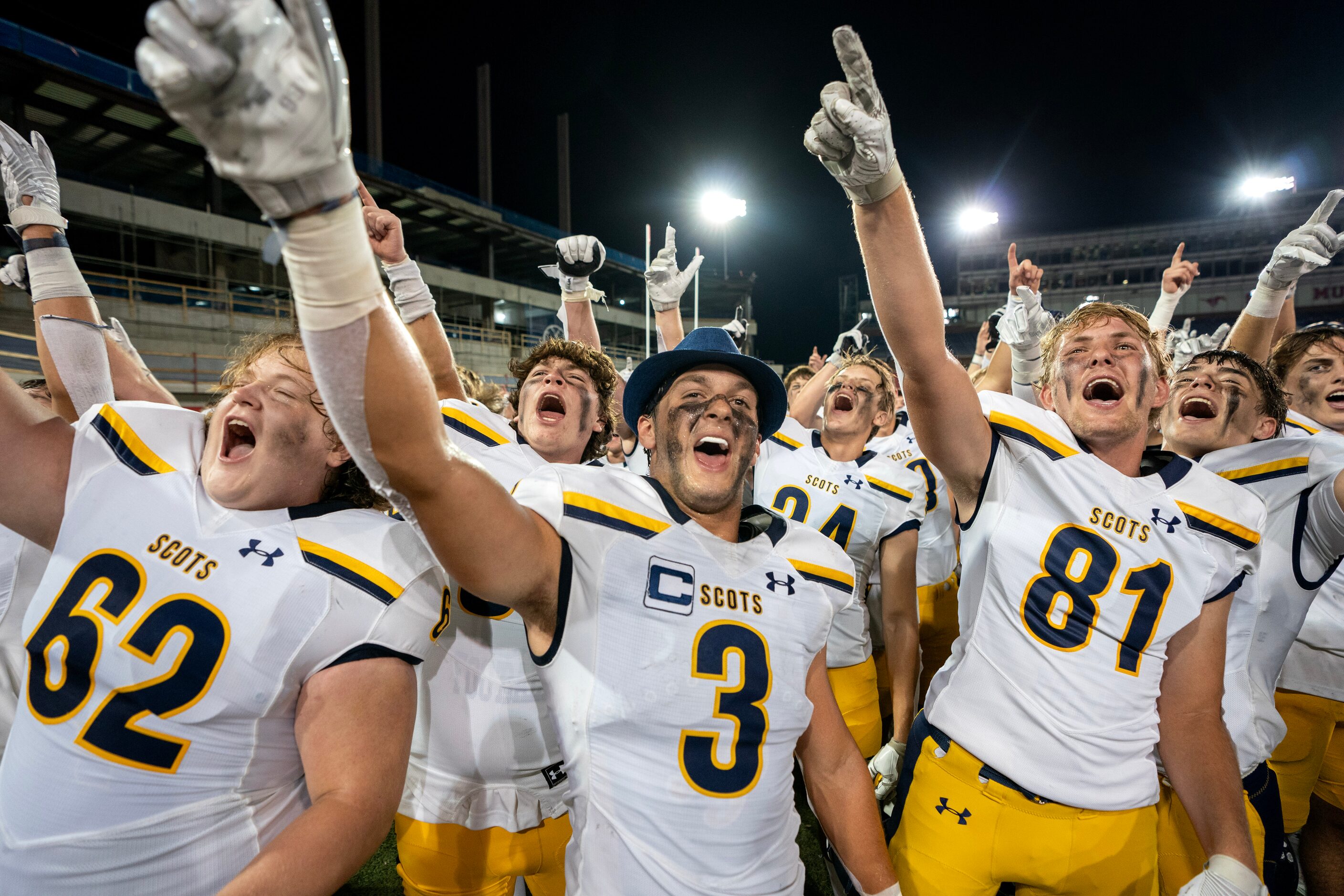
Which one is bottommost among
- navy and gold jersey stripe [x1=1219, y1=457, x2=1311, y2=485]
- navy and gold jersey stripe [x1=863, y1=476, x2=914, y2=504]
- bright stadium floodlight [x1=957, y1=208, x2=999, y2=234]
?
navy and gold jersey stripe [x1=863, y1=476, x2=914, y2=504]

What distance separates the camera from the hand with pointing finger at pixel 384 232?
285 cm

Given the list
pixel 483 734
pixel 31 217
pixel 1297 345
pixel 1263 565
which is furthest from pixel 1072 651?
pixel 31 217

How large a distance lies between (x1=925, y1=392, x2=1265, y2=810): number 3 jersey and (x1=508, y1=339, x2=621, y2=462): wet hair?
1.93 m

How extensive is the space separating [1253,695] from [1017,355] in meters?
2.18

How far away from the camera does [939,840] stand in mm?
2164

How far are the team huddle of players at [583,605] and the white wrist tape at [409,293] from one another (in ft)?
0.19

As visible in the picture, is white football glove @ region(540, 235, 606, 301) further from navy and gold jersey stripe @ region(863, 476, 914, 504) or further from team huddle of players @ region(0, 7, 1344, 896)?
navy and gold jersey stripe @ region(863, 476, 914, 504)

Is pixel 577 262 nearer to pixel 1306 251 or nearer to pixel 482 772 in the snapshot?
pixel 482 772

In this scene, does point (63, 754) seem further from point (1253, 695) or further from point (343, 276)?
point (1253, 695)

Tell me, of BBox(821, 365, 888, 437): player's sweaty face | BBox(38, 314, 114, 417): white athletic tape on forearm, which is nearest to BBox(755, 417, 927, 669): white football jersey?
BBox(821, 365, 888, 437): player's sweaty face

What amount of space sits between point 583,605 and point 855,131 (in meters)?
1.48

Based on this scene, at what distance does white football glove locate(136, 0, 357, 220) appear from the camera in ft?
2.75

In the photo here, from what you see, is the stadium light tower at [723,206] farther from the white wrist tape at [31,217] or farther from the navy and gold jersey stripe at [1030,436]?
the navy and gold jersey stripe at [1030,436]

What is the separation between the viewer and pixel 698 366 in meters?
2.21
